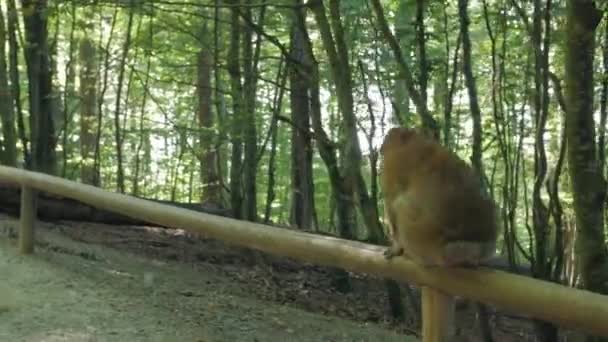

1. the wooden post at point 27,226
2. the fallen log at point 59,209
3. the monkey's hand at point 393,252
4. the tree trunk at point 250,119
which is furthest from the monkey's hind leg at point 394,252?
the fallen log at point 59,209

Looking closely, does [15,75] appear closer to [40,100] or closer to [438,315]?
[40,100]

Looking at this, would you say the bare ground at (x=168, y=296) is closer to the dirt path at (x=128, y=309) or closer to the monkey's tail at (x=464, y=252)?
the dirt path at (x=128, y=309)

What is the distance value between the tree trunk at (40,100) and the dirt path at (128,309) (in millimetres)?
3482

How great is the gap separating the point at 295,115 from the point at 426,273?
6634 millimetres

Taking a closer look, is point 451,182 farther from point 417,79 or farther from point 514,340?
point 514,340

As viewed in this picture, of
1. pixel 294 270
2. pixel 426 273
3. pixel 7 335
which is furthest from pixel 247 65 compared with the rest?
pixel 426 273

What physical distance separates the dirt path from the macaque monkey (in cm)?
191

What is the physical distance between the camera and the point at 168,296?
18.9ft

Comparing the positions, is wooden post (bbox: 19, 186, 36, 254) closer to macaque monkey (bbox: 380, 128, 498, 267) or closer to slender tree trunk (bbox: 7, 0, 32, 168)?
slender tree trunk (bbox: 7, 0, 32, 168)

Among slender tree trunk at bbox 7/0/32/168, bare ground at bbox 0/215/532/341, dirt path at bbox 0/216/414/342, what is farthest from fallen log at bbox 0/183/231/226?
dirt path at bbox 0/216/414/342

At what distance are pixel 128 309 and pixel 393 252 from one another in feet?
7.93

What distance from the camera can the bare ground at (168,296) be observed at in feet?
16.3

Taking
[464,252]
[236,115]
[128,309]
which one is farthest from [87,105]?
[464,252]

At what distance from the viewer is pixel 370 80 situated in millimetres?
9250
